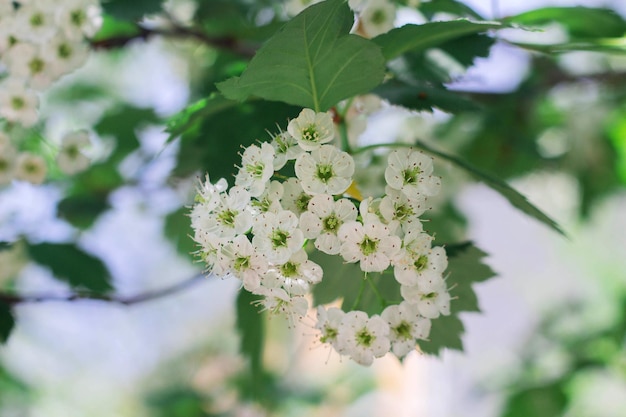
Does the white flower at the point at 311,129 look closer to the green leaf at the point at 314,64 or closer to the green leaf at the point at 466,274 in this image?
the green leaf at the point at 314,64

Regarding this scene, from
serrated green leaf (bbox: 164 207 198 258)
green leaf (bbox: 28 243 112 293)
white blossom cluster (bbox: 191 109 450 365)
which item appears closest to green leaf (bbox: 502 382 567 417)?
serrated green leaf (bbox: 164 207 198 258)

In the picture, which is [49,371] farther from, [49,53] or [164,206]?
[49,53]

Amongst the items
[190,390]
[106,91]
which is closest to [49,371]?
[190,390]

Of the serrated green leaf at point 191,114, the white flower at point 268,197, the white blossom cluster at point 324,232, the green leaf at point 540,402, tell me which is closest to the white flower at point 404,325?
the white blossom cluster at point 324,232

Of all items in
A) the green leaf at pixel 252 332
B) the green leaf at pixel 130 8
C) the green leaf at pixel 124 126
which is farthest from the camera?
the green leaf at pixel 124 126

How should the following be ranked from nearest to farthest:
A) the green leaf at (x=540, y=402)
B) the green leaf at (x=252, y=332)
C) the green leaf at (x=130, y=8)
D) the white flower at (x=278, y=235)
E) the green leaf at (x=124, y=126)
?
the white flower at (x=278, y=235) < the green leaf at (x=252, y=332) < the green leaf at (x=130, y=8) < the green leaf at (x=124, y=126) < the green leaf at (x=540, y=402)

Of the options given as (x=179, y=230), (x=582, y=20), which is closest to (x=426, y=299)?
(x=582, y=20)

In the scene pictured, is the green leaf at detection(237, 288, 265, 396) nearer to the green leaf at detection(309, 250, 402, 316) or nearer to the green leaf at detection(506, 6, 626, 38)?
the green leaf at detection(309, 250, 402, 316)
